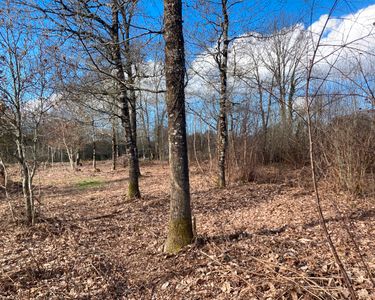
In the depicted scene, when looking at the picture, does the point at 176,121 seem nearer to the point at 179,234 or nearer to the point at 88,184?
the point at 179,234

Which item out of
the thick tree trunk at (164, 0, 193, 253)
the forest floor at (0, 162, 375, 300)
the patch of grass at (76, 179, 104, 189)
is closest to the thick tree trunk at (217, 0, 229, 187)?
the forest floor at (0, 162, 375, 300)

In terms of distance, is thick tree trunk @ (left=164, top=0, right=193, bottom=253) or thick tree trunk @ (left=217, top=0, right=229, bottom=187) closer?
thick tree trunk @ (left=164, top=0, right=193, bottom=253)

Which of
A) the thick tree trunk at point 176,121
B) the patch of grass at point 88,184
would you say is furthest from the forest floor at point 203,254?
the patch of grass at point 88,184

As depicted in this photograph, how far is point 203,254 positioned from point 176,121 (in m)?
1.73

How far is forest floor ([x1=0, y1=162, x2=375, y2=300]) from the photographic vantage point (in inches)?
102

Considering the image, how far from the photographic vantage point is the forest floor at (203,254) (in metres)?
2.59

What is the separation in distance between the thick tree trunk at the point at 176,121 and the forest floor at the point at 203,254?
306 millimetres

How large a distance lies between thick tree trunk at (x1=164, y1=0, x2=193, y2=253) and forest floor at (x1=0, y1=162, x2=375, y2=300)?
31 cm

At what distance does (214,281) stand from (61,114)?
19.0ft

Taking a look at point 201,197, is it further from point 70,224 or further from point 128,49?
point 128,49

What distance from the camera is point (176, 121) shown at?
3508mm

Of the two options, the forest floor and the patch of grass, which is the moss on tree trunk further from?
the patch of grass

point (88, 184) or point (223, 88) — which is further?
point (88, 184)

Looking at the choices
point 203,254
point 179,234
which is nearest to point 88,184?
point 179,234
